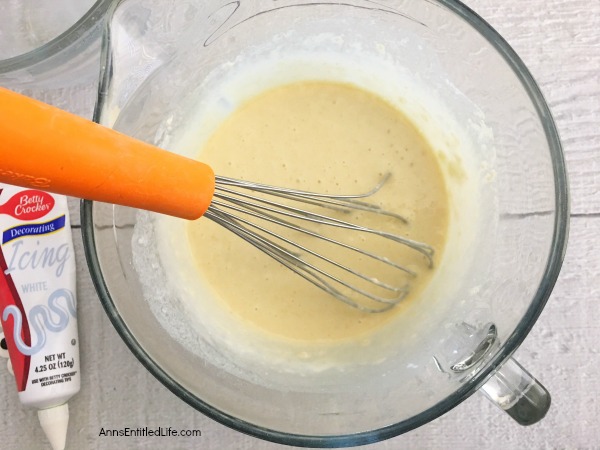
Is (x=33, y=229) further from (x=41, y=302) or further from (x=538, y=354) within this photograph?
(x=538, y=354)

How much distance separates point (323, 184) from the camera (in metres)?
0.83

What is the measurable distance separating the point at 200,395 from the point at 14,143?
0.36 meters

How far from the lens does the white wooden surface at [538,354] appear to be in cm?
81

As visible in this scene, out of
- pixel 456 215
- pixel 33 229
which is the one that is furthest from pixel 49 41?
pixel 456 215

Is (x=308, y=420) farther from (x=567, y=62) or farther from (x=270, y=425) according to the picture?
(x=567, y=62)

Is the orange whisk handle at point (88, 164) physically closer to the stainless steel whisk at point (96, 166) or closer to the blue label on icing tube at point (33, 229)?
the stainless steel whisk at point (96, 166)

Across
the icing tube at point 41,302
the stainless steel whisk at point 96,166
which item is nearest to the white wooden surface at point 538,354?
the icing tube at point 41,302

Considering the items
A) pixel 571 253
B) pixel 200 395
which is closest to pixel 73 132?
pixel 200 395

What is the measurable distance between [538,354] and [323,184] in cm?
36

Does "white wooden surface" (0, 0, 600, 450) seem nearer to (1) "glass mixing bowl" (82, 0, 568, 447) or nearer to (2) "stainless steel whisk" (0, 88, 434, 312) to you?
(1) "glass mixing bowl" (82, 0, 568, 447)

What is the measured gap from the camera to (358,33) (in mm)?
819

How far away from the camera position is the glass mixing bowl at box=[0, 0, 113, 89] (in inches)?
30.8

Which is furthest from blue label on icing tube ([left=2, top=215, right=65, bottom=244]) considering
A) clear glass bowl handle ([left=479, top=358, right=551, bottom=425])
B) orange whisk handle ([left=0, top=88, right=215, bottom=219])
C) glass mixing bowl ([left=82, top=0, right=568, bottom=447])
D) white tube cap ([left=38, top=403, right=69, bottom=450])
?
clear glass bowl handle ([left=479, top=358, right=551, bottom=425])

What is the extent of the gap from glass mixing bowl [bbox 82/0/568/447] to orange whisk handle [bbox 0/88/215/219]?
163mm
